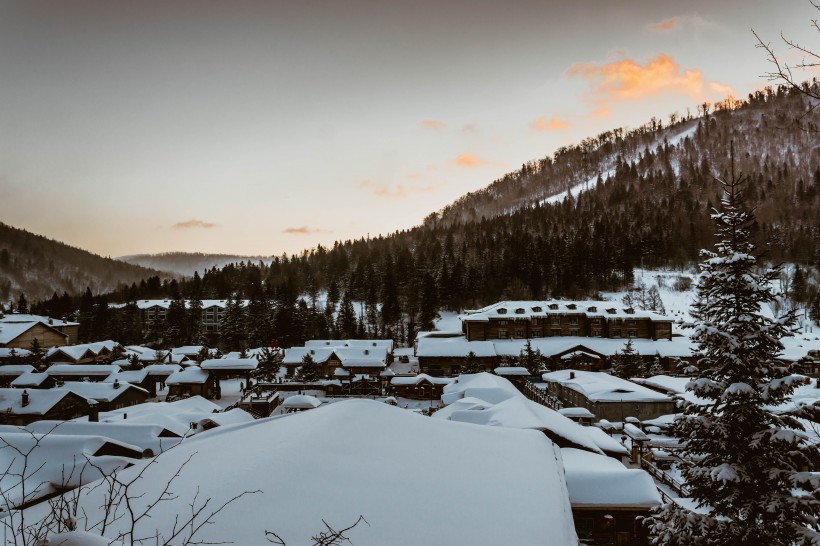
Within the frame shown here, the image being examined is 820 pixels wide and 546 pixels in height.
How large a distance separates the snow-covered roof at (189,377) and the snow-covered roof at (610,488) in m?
34.0

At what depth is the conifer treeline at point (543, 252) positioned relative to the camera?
7562cm

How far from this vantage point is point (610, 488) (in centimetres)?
1379

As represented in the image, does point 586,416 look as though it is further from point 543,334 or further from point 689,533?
point 543,334

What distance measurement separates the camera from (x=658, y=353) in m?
49.8

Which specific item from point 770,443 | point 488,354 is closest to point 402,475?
point 770,443

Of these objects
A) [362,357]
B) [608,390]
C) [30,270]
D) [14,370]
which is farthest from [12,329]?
[30,270]

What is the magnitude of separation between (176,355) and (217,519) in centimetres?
5535

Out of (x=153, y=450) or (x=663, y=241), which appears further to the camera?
(x=663, y=241)

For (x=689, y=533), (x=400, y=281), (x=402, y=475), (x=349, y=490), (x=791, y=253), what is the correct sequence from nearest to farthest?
1. (x=349, y=490)
2. (x=402, y=475)
3. (x=689, y=533)
4. (x=400, y=281)
5. (x=791, y=253)

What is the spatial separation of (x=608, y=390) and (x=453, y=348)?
21.1 m

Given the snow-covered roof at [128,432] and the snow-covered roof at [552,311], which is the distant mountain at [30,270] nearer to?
the snow-covered roof at [552,311]

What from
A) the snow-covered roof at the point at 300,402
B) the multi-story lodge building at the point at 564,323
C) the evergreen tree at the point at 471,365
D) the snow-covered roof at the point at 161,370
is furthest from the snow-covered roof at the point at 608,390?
the snow-covered roof at the point at 161,370

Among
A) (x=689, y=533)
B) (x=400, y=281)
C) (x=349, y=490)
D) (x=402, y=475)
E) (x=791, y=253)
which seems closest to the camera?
(x=349, y=490)

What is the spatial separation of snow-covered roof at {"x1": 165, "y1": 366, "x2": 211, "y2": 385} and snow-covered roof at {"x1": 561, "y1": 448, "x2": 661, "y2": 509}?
34.0 meters
